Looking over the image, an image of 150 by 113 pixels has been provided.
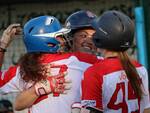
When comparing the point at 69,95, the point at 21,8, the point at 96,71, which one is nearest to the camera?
the point at 96,71

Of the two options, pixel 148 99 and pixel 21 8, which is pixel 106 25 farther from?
pixel 21 8

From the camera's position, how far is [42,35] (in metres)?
3.53

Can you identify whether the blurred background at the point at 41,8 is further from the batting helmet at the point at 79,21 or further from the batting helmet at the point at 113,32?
the batting helmet at the point at 113,32

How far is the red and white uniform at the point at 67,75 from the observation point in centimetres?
343

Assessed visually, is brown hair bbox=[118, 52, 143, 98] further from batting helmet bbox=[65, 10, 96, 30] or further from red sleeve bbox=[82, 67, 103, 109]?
batting helmet bbox=[65, 10, 96, 30]

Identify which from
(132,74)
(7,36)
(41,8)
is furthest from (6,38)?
(41,8)

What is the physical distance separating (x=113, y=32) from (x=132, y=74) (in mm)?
271

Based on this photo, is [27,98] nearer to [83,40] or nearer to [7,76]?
[7,76]

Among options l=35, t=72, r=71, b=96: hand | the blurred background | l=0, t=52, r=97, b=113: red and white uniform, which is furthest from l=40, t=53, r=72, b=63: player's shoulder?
the blurred background

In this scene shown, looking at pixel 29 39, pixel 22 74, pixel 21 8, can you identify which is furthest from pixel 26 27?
pixel 21 8

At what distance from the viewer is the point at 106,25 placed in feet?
10.7

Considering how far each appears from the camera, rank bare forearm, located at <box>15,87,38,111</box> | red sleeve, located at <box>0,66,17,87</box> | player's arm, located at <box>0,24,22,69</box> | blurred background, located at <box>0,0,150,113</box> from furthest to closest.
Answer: blurred background, located at <box>0,0,150,113</box>
player's arm, located at <box>0,24,22,69</box>
red sleeve, located at <box>0,66,17,87</box>
bare forearm, located at <box>15,87,38,111</box>

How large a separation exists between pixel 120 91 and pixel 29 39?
73 centimetres

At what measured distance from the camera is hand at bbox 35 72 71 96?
11.3 feet
